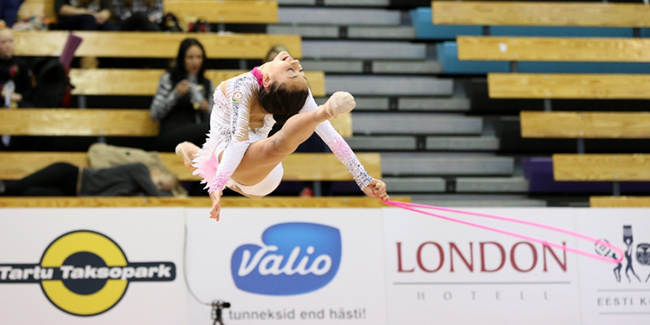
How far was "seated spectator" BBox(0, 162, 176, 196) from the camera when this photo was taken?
543 cm

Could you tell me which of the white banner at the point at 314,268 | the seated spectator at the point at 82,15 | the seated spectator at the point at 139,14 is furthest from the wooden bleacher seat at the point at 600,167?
the seated spectator at the point at 82,15

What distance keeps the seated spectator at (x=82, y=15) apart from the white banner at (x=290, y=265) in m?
2.67

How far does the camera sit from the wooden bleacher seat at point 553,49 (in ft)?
22.7

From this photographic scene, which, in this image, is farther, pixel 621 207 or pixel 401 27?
pixel 401 27

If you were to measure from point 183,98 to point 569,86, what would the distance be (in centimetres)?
334

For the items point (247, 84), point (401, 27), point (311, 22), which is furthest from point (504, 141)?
point (247, 84)

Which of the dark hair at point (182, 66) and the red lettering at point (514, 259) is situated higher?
the dark hair at point (182, 66)

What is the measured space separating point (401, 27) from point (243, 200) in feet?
10.0

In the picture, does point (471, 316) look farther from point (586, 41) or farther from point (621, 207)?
point (586, 41)

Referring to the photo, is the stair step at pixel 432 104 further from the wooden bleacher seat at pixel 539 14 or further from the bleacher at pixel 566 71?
the wooden bleacher seat at pixel 539 14

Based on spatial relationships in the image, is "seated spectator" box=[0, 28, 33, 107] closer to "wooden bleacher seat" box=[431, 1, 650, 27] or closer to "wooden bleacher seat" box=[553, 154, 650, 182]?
"wooden bleacher seat" box=[431, 1, 650, 27]

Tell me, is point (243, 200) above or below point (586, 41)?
below

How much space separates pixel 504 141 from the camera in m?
6.85

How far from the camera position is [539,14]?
754 cm
